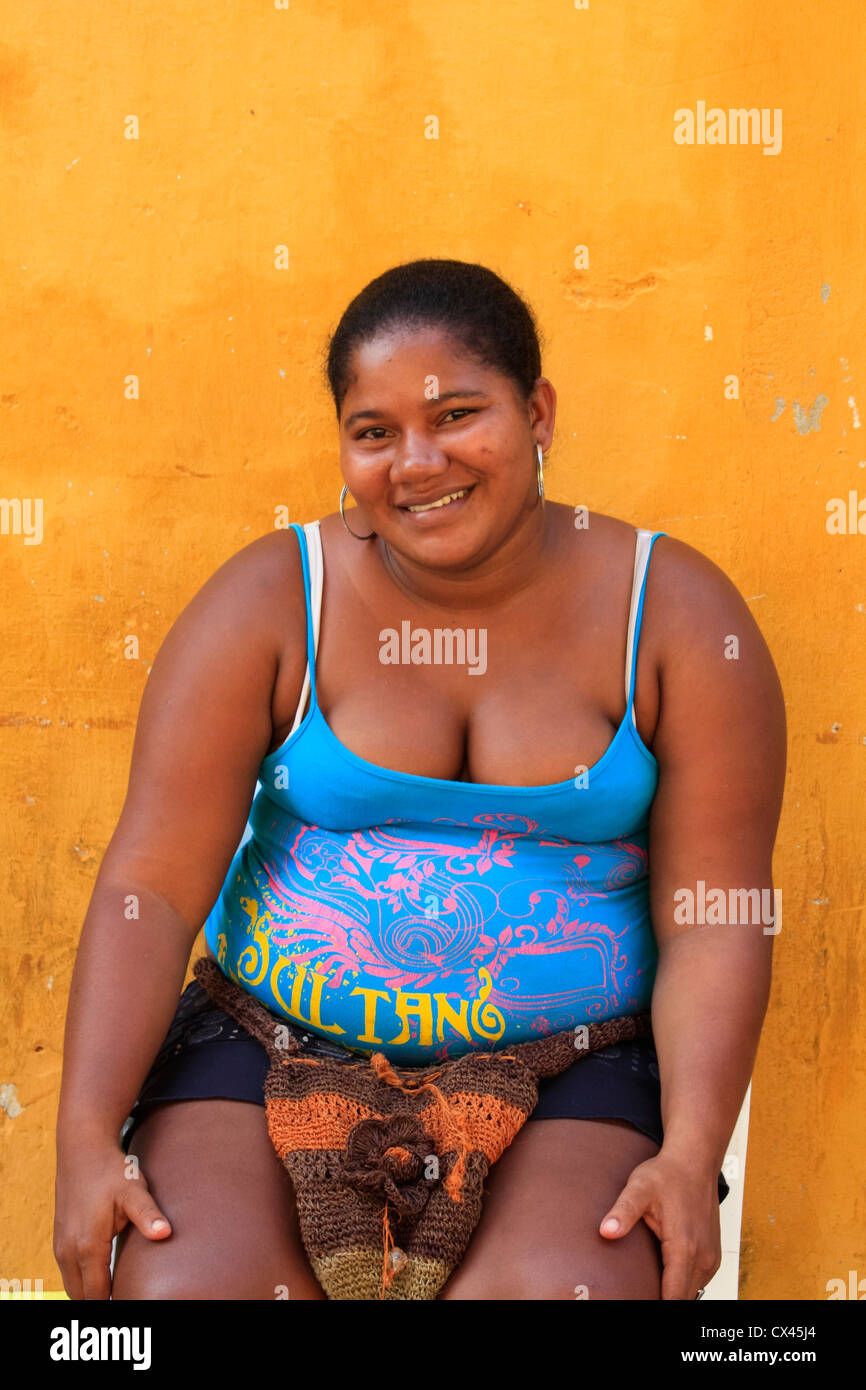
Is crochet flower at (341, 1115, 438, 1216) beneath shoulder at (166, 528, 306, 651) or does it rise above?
beneath

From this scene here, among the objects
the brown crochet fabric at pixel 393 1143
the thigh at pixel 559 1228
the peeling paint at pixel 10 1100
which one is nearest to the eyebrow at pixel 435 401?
the brown crochet fabric at pixel 393 1143

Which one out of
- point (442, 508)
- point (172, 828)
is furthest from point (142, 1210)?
point (442, 508)

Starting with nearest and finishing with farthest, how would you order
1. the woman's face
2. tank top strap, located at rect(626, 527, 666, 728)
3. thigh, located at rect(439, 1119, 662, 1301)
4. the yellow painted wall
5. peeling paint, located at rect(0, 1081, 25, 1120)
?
thigh, located at rect(439, 1119, 662, 1301)
the woman's face
tank top strap, located at rect(626, 527, 666, 728)
the yellow painted wall
peeling paint, located at rect(0, 1081, 25, 1120)

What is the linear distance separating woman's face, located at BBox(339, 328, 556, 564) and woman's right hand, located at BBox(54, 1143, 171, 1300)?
85cm

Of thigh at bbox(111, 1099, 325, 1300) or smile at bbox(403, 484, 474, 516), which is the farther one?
smile at bbox(403, 484, 474, 516)

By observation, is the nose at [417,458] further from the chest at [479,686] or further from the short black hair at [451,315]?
the chest at [479,686]

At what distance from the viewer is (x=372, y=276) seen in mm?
2463

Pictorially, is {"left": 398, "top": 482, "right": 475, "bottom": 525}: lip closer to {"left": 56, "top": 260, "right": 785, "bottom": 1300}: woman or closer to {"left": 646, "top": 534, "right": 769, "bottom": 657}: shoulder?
{"left": 56, "top": 260, "right": 785, "bottom": 1300}: woman

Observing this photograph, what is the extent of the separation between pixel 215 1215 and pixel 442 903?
0.47 meters

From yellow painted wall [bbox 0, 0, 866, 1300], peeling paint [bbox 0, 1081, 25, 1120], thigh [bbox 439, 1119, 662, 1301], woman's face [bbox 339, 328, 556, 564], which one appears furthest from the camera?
peeling paint [bbox 0, 1081, 25, 1120]

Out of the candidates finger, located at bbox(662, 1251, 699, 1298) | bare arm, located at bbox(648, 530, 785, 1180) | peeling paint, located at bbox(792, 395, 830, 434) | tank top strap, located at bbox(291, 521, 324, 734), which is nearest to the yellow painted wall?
peeling paint, located at bbox(792, 395, 830, 434)

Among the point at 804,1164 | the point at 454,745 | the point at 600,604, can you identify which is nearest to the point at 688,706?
the point at 600,604

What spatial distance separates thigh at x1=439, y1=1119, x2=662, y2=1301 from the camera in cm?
156

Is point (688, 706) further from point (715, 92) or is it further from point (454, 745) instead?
point (715, 92)
